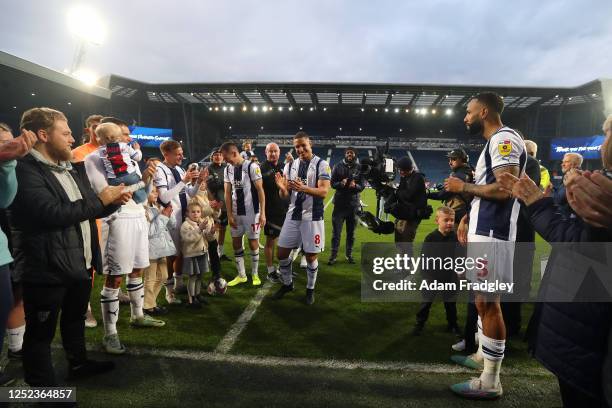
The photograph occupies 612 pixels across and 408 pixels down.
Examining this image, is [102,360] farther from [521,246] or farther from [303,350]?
[521,246]

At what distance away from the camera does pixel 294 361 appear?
2.95 metres

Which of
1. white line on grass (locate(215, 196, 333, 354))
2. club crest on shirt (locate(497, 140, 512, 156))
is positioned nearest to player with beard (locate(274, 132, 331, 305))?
white line on grass (locate(215, 196, 333, 354))

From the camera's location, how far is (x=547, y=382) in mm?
2664

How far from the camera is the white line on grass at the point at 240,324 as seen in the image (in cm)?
321

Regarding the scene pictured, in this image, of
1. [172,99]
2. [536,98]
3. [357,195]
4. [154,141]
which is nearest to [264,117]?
[172,99]

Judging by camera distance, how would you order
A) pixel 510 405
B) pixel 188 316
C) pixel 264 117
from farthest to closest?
pixel 264 117 < pixel 188 316 < pixel 510 405

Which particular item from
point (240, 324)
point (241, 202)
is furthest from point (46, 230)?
point (241, 202)

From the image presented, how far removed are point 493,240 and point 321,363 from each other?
71.7 inches

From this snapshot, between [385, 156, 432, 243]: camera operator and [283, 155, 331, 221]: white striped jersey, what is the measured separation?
121 centimetres

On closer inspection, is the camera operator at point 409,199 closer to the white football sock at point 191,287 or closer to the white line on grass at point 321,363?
the white line on grass at point 321,363

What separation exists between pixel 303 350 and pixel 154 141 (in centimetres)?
3471

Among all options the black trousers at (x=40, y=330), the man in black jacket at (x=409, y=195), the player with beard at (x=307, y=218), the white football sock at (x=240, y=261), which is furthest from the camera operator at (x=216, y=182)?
the black trousers at (x=40, y=330)

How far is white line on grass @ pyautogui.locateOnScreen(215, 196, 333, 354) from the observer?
10.5 ft

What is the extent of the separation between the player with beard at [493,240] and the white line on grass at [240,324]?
6.87ft
